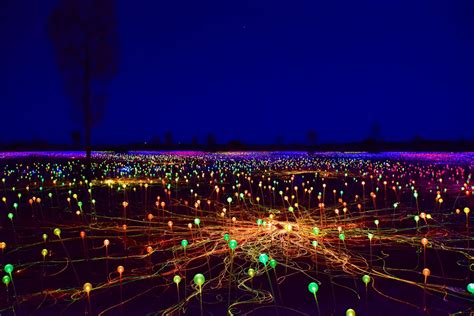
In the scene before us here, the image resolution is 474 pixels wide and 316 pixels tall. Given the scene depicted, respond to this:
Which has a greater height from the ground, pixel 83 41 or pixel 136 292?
pixel 83 41

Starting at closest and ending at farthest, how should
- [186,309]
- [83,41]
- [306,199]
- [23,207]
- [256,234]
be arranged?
[186,309], [256,234], [23,207], [306,199], [83,41]

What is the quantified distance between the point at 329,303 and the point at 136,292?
2058 millimetres

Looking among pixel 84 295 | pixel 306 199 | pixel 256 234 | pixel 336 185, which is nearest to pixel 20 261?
pixel 84 295

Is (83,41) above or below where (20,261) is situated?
above

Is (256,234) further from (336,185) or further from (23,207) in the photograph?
Result: (336,185)

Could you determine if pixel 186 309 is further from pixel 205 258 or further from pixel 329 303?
pixel 205 258

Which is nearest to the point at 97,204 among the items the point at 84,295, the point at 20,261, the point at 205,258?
the point at 20,261

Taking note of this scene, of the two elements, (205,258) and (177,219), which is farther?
(177,219)

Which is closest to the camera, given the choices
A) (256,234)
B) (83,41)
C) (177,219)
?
(256,234)

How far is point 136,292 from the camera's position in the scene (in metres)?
4.96

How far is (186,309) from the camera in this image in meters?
4.44

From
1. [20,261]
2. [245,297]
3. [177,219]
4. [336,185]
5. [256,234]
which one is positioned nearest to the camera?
[245,297]

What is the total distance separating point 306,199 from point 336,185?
3.58 metres

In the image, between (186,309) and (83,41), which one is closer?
(186,309)
